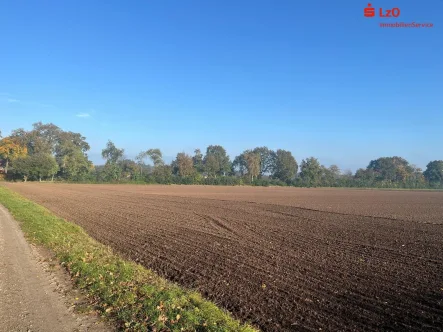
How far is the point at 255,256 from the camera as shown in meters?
11.2

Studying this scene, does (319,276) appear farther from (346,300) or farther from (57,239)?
(57,239)

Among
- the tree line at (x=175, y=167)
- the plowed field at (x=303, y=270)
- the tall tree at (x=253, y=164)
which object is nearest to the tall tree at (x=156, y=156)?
the tree line at (x=175, y=167)

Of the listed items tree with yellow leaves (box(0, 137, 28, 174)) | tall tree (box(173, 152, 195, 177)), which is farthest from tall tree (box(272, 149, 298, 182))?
tree with yellow leaves (box(0, 137, 28, 174))

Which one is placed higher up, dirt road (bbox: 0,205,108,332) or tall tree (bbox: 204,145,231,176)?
tall tree (bbox: 204,145,231,176)

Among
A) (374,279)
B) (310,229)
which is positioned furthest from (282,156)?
(374,279)

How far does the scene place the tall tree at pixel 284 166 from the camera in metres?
148

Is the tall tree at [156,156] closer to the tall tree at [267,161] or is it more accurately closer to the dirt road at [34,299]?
the tall tree at [267,161]

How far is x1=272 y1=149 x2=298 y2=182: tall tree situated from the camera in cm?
14838

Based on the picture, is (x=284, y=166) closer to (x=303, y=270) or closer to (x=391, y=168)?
(x=391, y=168)

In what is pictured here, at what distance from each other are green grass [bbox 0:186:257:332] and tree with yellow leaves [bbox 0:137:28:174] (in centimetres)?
10918

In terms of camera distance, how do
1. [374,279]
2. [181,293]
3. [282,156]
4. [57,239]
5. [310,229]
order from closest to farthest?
[181,293], [374,279], [57,239], [310,229], [282,156]

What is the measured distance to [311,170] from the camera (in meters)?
140

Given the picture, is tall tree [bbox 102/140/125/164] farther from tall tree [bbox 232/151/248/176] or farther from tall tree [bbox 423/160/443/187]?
tall tree [bbox 423/160/443/187]

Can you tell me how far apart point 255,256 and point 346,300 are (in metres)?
4.22
